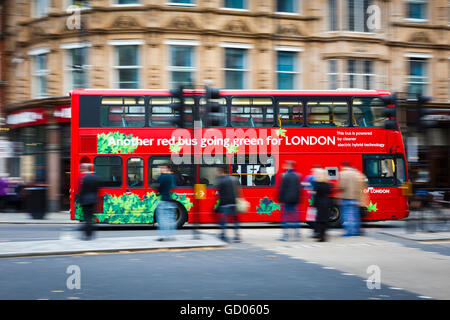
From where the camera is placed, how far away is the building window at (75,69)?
24.3 m

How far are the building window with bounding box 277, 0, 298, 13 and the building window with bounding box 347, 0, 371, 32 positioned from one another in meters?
2.35

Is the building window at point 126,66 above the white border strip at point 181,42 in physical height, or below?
below

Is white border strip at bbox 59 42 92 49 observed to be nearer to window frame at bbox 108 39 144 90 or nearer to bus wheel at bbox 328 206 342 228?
window frame at bbox 108 39 144 90

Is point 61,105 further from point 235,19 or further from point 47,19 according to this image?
point 235,19

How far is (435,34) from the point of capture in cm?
2745

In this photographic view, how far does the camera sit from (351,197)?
1406cm

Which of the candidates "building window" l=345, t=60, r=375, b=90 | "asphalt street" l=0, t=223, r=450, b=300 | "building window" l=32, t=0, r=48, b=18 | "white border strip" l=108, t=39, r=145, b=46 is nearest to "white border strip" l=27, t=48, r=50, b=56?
"building window" l=32, t=0, r=48, b=18

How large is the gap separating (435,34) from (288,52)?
7.29 meters

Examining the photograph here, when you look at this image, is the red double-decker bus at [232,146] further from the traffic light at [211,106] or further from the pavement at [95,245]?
the traffic light at [211,106]

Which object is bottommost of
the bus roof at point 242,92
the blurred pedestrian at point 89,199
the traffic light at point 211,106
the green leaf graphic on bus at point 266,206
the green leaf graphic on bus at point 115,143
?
the green leaf graphic on bus at point 266,206

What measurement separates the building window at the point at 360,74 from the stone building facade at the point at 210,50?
1.9 inches

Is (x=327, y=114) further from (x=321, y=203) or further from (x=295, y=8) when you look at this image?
(x=295, y=8)

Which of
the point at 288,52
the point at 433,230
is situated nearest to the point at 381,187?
the point at 433,230

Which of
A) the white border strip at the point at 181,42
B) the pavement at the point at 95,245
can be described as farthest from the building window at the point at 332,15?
the pavement at the point at 95,245
